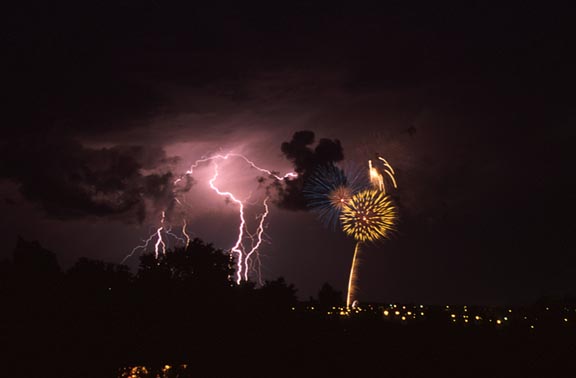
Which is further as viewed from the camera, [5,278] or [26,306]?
[5,278]

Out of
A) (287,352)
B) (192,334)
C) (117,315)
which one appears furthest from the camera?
(287,352)

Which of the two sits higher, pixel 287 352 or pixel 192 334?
pixel 192 334

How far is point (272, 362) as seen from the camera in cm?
1895

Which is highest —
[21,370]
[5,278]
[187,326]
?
[5,278]

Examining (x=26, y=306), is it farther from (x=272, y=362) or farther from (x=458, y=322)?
(x=458, y=322)

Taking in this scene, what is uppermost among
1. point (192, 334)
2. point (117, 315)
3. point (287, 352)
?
point (117, 315)

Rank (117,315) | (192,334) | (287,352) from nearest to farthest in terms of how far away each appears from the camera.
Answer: (117,315) < (192,334) < (287,352)

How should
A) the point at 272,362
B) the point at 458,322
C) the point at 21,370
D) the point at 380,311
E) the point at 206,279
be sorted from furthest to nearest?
the point at 458,322, the point at 380,311, the point at 206,279, the point at 272,362, the point at 21,370

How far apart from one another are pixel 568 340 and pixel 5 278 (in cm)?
2592

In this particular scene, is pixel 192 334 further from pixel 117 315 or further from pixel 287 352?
pixel 287 352

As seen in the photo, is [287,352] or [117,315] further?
[287,352]

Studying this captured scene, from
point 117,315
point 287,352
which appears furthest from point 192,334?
point 287,352

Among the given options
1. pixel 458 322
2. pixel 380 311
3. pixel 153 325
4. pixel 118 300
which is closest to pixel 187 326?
pixel 153 325

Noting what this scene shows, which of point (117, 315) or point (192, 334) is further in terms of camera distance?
point (192, 334)
